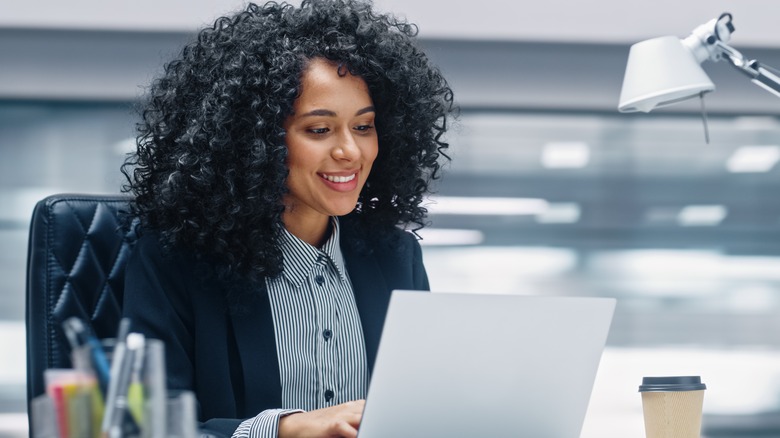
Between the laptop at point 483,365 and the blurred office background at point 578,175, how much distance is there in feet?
6.52

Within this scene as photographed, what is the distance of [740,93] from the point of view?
3.07 m

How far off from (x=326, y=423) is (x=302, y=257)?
1.57 feet

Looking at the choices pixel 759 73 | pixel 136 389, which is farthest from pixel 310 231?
pixel 136 389

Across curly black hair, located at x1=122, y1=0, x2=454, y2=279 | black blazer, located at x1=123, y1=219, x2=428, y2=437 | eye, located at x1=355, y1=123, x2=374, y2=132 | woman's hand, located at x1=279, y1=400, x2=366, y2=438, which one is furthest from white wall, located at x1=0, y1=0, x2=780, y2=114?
woman's hand, located at x1=279, y1=400, x2=366, y2=438

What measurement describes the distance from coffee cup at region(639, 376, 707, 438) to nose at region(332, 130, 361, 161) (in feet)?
1.96

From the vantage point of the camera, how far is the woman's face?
4.65ft

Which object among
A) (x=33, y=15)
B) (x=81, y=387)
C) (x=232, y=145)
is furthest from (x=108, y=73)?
(x=81, y=387)

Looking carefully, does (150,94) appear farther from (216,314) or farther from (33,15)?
(33,15)

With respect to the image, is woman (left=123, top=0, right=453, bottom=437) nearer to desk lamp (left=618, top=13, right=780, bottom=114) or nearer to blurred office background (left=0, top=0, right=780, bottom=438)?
desk lamp (left=618, top=13, right=780, bottom=114)

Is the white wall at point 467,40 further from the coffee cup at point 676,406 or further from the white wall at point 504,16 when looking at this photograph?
the coffee cup at point 676,406

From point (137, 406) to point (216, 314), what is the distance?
0.68 m

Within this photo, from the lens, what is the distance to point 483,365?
927mm

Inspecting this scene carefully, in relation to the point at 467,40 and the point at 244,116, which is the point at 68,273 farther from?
the point at 467,40

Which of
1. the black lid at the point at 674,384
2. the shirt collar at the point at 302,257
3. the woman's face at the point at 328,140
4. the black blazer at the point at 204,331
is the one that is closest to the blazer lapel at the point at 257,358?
the black blazer at the point at 204,331
